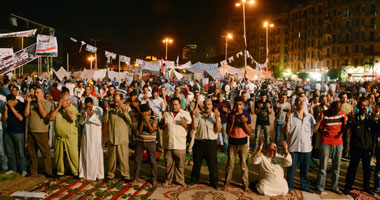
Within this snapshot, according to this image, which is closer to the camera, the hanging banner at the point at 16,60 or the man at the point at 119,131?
the man at the point at 119,131

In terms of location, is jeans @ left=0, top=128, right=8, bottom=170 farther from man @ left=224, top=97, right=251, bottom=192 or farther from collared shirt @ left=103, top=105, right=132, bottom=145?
man @ left=224, top=97, right=251, bottom=192

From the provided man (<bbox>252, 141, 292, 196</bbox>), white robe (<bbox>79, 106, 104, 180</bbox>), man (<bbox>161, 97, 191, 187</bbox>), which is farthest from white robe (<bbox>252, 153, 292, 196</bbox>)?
white robe (<bbox>79, 106, 104, 180</bbox>)

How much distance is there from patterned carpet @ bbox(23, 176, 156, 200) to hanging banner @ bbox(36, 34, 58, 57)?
828cm

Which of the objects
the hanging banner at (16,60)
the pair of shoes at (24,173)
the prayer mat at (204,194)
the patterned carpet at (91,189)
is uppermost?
the hanging banner at (16,60)

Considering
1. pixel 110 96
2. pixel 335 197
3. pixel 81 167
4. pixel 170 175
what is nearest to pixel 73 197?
pixel 81 167

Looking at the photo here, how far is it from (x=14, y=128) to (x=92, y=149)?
1.69 metres

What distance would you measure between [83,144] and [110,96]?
2858mm

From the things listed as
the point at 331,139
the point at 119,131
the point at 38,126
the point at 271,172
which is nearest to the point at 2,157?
the point at 38,126

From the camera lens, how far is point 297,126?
6.32 m

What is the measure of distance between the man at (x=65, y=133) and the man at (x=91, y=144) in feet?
0.62

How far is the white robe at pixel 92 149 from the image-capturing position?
266 inches

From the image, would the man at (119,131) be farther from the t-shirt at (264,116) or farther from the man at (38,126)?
the t-shirt at (264,116)

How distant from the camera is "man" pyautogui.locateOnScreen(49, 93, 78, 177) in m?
6.74

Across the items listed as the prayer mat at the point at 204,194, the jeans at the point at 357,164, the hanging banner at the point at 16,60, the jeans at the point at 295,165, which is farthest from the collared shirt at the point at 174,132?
the hanging banner at the point at 16,60
